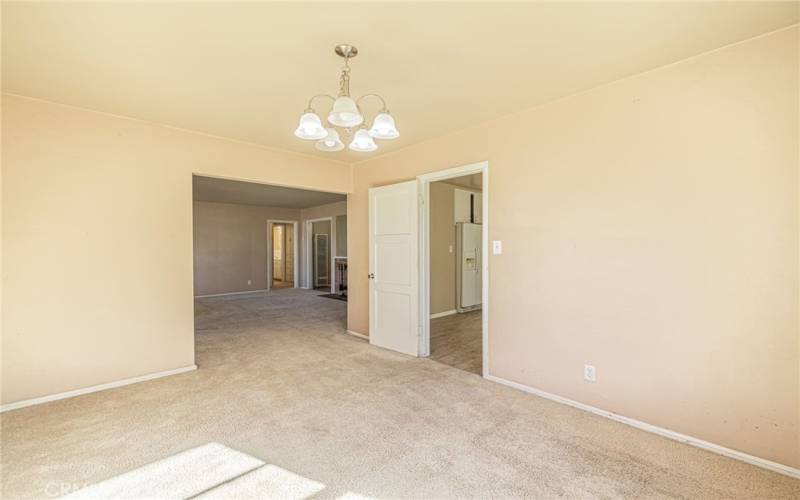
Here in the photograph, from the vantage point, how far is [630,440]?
2.23 meters

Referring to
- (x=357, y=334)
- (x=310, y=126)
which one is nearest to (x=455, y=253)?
(x=357, y=334)

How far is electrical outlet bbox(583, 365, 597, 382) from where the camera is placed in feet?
8.58

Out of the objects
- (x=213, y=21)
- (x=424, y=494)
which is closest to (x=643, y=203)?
(x=424, y=494)

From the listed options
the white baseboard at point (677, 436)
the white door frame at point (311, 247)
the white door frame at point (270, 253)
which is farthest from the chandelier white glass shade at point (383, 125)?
the white door frame at point (270, 253)

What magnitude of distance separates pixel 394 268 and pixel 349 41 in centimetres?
265

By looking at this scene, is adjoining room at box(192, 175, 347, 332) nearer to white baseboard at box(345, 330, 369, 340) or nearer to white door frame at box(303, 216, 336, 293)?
white door frame at box(303, 216, 336, 293)

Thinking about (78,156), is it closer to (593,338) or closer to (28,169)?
(28,169)

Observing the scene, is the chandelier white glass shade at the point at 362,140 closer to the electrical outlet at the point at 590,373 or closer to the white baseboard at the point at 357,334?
the electrical outlet at the point at 590,373

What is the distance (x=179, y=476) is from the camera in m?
1.88

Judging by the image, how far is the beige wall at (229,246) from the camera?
8711 millimetres

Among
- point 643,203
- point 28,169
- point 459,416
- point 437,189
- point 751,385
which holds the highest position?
point 437,189

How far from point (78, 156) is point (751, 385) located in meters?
5.04

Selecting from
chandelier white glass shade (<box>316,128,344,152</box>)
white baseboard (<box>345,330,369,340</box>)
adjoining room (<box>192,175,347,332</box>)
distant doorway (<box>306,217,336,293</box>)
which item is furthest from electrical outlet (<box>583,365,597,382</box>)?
distant doorway (<box>306,217,336,293</box>)

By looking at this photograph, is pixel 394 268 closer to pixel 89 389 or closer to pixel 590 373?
pixel 590 373
